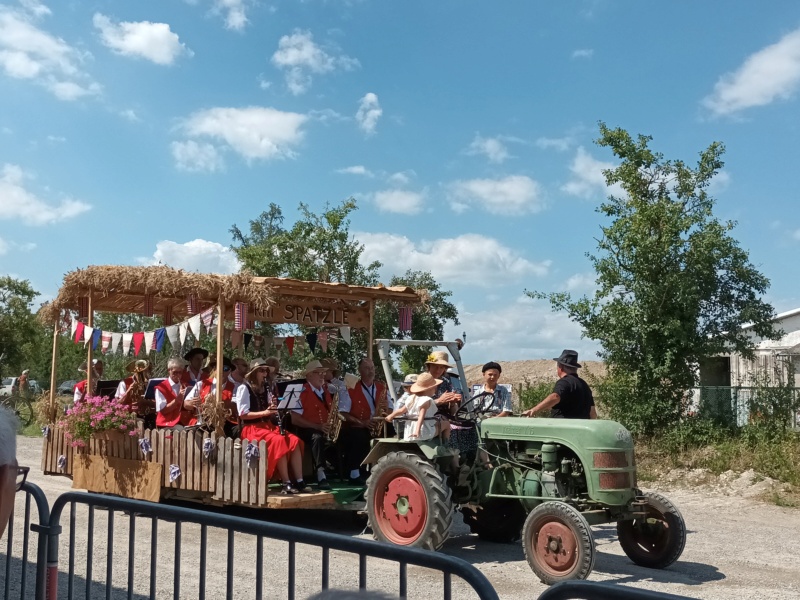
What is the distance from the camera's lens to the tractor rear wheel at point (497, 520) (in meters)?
9.48

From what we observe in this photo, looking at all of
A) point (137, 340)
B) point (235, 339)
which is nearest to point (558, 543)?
point (137, 340)

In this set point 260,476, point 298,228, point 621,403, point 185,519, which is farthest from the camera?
point 298,228

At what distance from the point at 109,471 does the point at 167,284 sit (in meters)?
2.75

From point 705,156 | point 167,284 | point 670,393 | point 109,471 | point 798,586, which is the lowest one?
point 798,586

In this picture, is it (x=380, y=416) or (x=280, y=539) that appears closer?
(x=280, y=539)

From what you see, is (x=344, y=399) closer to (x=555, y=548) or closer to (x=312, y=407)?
(x=312, y=407)

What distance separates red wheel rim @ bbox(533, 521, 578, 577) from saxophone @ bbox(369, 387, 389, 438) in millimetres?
2897

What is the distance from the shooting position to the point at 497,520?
9.54 meters

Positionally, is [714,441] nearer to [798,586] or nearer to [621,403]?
[621,403]

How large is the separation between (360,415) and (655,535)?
3.86m

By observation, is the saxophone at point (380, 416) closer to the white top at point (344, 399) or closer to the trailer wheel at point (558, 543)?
the white top at point (344, 399)

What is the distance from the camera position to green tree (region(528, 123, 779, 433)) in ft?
50.8

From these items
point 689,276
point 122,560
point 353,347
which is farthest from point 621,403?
point 122,560

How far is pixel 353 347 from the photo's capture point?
66.4ft
